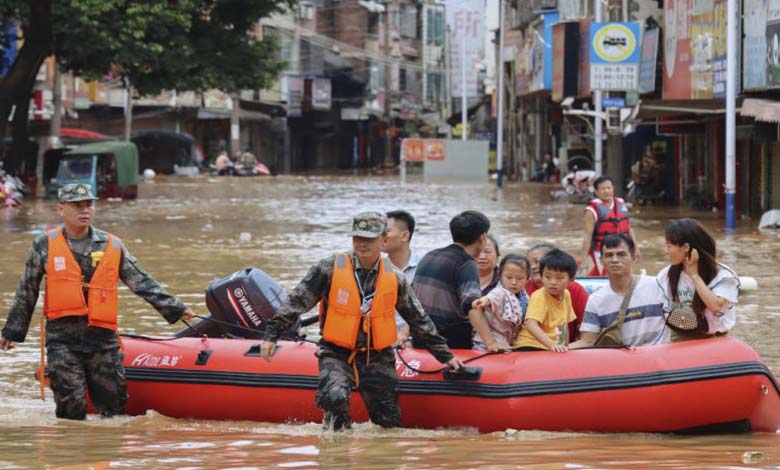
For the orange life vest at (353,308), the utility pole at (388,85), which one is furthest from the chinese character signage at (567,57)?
the utility pole at (388,85)

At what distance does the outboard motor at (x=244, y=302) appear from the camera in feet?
33.2

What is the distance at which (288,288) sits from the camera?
1698 centimetres

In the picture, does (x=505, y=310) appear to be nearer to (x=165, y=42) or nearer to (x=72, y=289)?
(x=72, y=289)

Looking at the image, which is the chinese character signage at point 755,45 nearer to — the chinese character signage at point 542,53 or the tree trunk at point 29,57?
the tree trunk at point 29,57

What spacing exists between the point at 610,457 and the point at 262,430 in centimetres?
220

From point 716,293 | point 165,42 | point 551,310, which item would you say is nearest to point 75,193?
point 551,310

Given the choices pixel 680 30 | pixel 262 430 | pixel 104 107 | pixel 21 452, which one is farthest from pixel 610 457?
pixel 104 107

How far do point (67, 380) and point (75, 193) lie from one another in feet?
3.50

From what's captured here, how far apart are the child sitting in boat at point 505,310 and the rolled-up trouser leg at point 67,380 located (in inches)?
89.3

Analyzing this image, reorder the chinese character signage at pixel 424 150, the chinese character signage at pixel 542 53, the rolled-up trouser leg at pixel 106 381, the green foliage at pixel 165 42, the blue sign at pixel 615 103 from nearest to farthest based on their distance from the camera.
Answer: the rolled-up trouser leg at pixel 106 381
the blue sign at pixel 615 103
the green foliage at pixel 165 42
the chinese character signage at pixel 542 53
the chinese character signage at pixel 424 150

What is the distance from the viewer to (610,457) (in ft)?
25.8

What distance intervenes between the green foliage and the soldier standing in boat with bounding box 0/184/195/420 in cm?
2689

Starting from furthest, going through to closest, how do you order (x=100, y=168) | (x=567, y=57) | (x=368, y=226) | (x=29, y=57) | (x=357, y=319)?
(x=567, y=57), (x=100, y=168), (x=29, y=57), (x=357, y=319), (x=368, y=226)

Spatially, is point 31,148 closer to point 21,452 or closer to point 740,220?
point 740,220
